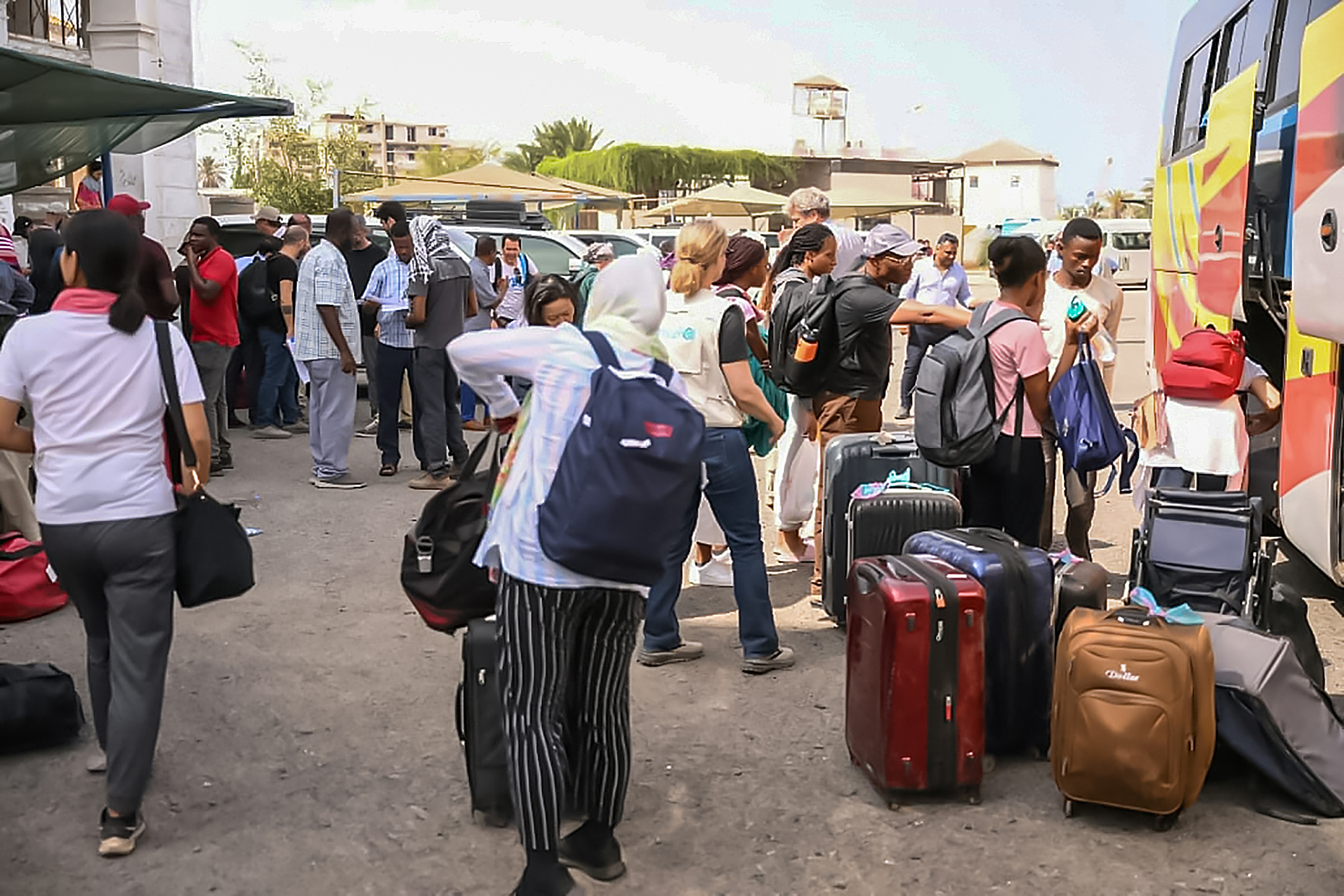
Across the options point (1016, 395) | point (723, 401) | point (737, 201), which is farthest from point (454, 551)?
point (737, 201)

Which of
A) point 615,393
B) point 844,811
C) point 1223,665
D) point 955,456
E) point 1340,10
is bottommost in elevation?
point 844,811

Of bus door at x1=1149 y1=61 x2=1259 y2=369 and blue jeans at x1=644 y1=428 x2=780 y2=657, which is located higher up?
bus door at x1=1149 y1=61 x2=1259 y2=369

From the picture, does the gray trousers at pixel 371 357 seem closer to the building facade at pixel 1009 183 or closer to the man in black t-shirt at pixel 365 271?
the man in black t-shirt at pixel 365 271

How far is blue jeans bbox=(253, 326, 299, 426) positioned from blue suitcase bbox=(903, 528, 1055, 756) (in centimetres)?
878

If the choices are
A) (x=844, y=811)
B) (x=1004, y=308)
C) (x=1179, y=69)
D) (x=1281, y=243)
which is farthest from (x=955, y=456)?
(x=1179, y=69)

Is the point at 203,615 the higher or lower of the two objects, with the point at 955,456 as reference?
lower

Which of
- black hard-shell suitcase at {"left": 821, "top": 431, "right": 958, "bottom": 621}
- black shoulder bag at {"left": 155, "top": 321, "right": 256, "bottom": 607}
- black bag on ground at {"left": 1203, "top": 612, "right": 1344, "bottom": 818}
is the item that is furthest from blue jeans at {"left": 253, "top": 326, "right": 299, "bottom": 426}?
black bag on ground at {"left": 1203, "top": 612, "right": 1344, "bottom": 818}

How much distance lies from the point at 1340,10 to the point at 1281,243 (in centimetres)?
184

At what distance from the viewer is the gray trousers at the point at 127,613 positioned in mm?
3982

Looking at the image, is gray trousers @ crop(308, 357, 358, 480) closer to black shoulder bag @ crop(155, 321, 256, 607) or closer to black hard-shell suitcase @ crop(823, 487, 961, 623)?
black hard-shell suitcase @ crop(823, 487, 961, 623)

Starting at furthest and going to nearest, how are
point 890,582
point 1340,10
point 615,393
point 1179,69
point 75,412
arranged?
point 1179,69 < point 1340,10 < point 890,582 < point 75,412 < point 615,393

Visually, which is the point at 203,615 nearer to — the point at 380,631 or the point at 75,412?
the point at 380,631

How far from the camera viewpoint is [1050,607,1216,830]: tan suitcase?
13.6 ft

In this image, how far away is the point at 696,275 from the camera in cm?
563
